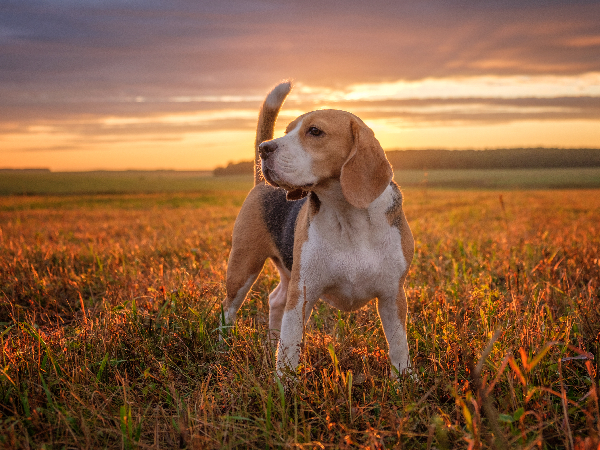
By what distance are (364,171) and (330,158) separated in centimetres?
24

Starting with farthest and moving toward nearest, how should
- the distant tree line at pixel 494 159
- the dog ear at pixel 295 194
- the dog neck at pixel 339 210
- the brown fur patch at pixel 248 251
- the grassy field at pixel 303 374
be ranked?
1. the distant tree line at pixel 494 159
2. the brown fur patch at pixel 248 251
3. the dog ear at pixel 295 194
4. the dog neck at pixel 339 210
5. the grassy field at pixel 303 374

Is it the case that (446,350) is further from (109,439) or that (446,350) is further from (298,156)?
(109,439)

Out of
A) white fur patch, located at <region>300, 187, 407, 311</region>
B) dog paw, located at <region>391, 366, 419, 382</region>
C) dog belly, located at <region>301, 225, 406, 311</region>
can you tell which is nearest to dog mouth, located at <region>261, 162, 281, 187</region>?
white fur patch, located at <region>300, 187, 407, 311</region>

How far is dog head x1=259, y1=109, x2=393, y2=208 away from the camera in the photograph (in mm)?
2951

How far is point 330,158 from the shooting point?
3020 millimetres

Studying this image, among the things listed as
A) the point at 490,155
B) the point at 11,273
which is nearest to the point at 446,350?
the point at 11,273

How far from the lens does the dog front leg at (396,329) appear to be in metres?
3.28

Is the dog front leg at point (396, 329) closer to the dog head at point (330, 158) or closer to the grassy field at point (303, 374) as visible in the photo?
the grassy field at point (303, 374)

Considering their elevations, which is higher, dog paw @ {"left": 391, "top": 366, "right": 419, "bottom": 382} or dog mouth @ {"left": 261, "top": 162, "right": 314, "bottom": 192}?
dog mouth @ {"left": 261, "top": 162, "right": 314, "bottom": 192}

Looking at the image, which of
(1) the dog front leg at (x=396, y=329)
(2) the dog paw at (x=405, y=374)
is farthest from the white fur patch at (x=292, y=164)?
(2) the dog paw at (x=405, y=374)

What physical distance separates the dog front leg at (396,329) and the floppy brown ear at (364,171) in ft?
2.66

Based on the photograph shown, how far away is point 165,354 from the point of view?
345 cm

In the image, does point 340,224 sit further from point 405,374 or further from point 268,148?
point 405,374

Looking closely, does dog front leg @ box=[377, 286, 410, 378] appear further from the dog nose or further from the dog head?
the dog nose
